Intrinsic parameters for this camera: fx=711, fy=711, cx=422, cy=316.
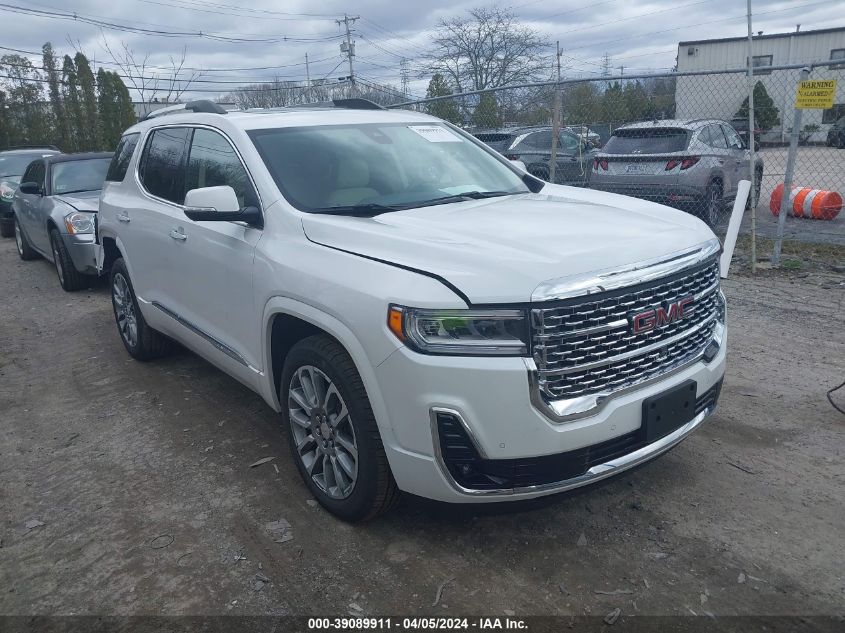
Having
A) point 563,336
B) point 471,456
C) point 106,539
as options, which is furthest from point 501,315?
point 106,539

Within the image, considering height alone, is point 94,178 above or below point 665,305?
above

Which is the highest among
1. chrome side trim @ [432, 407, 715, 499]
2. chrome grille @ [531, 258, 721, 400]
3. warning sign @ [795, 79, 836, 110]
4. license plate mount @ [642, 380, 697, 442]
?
warning sign @ [795, 79, 836, 110]

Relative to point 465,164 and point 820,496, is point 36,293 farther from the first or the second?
point 820,496

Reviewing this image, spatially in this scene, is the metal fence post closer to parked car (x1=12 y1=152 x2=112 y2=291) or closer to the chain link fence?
the chain link fence

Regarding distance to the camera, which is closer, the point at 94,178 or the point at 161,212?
the point at 161,212

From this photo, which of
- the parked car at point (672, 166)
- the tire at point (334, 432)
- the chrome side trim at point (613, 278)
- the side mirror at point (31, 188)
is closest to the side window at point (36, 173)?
the side mirror at point (31, 188)

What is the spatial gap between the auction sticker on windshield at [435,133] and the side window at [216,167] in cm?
116

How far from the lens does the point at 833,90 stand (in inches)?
268

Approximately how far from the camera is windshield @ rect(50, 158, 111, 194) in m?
9.39

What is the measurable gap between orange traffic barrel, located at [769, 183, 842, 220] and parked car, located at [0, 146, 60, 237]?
43.2 ft

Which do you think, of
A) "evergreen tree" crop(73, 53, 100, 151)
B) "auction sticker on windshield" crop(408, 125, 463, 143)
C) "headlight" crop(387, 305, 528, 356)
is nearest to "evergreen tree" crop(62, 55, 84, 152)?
"evergreen tree" crop(73, 53, 100, 151)

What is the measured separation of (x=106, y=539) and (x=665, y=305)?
8.93 feet

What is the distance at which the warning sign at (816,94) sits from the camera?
680 centimetres

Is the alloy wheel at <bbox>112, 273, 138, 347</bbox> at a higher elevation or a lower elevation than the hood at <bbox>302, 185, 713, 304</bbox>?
lower
